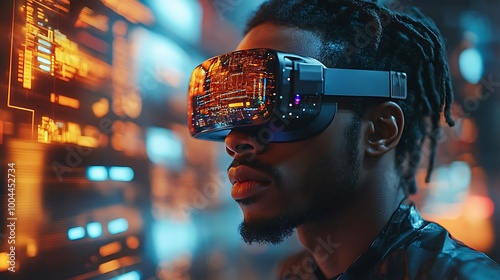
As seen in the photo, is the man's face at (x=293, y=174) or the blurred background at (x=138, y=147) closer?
the blurred background at (x=138, y=147)

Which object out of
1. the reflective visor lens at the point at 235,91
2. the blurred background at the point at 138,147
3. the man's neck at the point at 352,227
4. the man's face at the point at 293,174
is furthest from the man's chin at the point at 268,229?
the blurred background at the point at 138,147

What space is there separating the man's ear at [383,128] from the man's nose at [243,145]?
0.92 ft

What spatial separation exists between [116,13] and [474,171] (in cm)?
197

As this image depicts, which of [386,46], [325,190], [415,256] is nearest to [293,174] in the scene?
[325,190]

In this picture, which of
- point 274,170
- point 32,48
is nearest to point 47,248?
point 32,48

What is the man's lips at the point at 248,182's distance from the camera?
1.14 m

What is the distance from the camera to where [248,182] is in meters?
1.16

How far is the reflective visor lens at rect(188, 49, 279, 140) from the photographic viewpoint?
1.11 m

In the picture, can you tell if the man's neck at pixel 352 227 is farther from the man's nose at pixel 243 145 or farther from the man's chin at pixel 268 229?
the man's nose at pixel 243 145

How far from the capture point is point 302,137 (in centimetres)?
112

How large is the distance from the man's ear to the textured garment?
159 millimetres

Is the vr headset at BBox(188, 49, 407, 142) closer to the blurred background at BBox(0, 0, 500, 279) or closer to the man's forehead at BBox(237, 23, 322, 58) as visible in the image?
the man's forehead at BBox(237, 23, 322, 58)

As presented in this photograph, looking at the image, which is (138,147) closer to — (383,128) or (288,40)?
(288,40)

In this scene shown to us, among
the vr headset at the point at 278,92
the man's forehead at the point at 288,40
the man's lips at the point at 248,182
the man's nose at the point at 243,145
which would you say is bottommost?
the man's lips at the point at 248,182
